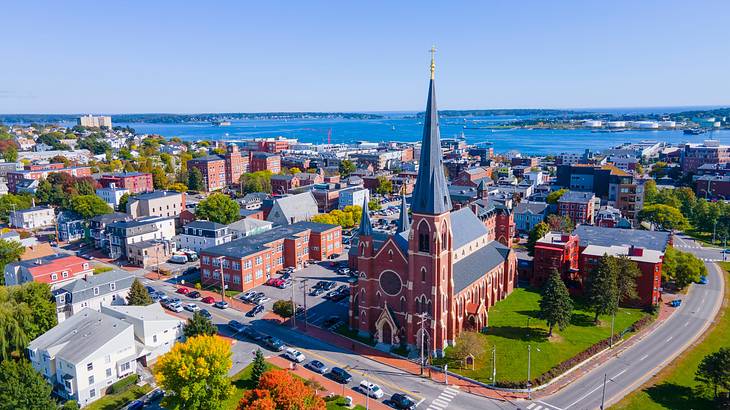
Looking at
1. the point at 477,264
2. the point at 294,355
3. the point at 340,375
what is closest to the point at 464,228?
the point at 477,264

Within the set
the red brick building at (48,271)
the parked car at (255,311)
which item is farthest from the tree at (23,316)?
the parked car at (255,311)

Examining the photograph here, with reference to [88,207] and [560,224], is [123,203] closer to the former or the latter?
[88,207]

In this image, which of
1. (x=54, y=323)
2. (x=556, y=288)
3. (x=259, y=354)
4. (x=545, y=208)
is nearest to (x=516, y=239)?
(x=545, y=208)

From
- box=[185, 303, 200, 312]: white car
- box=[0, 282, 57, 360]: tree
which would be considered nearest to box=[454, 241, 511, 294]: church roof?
box=[185, 303, 200, 312]: white car

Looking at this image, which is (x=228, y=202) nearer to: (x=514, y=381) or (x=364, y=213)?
(x=364, y=213)

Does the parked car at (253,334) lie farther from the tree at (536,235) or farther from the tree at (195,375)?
the tree at (536,235)

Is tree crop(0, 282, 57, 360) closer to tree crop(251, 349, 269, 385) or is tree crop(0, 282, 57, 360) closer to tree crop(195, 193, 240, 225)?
tree crop(251, 349, 269, 385)

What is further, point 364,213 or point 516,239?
point 516,239
